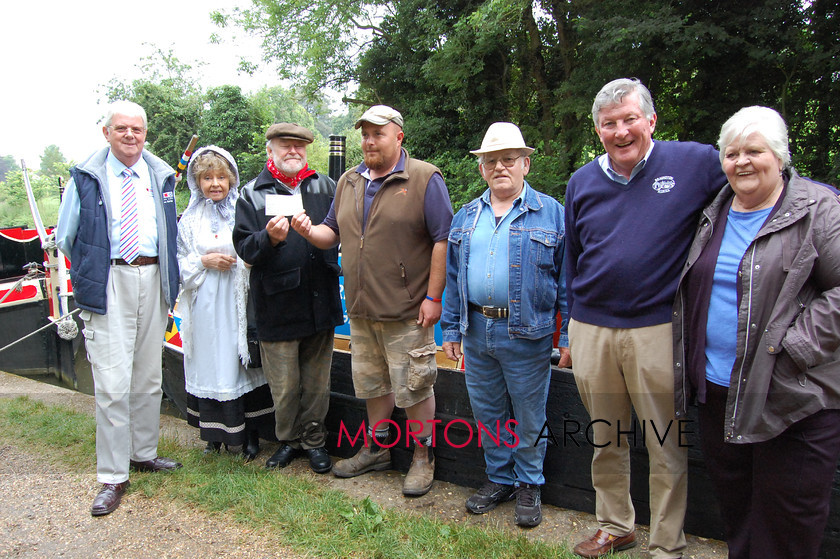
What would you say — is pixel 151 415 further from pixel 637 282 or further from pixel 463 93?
pixel 463 93

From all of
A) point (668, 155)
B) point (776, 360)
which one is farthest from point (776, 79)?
point (776, 360)

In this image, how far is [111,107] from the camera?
11.5 ft

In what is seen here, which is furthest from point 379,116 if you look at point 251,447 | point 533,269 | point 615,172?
point 251,447

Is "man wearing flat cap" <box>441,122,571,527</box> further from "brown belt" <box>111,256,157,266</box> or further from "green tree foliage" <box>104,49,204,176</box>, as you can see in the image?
"green tree foliage" <box>104,49,204,176</box>

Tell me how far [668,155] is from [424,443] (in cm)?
209

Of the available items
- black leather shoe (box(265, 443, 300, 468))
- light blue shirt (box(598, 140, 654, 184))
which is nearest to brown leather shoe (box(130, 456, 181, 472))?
black leather shoe (box(265, 443, 300, 468))

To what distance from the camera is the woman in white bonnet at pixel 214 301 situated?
151 inches

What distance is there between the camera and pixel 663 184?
248 cm

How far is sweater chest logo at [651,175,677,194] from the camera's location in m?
2.47

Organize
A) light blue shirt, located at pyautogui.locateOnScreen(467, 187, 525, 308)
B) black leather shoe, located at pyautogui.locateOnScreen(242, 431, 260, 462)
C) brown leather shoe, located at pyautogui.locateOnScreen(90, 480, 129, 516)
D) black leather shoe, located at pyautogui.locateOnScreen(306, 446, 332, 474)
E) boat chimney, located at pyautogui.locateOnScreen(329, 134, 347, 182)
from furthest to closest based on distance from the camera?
1. boat chimney, located at pyautogui.locateOnScreen(329, 134, 347, 182)
2. black leather shoe, located at pyautogui.locateOnScreen(242, 431, 260, 462)
3. black leather shoe, located at pyautogui.locateOnScreen(306, 446, 332, 474)
4. brown leather shoe, located at pyautogui.locateOnScreen(90, 480, 129, 516)
5. light blue shirt, located at pyautogui.locateOnScreen(467, 187, 525, 308)

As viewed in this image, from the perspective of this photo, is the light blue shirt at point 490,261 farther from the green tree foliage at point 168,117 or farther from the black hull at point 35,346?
the green tree foliage at point 168,117

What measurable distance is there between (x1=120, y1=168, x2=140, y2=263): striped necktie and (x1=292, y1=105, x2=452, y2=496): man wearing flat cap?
1.01 meters

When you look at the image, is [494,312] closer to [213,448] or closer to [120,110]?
[213,448]

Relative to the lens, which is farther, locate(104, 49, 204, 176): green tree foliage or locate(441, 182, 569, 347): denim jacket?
locate(104, 49, 204, 176): green tree foliage
